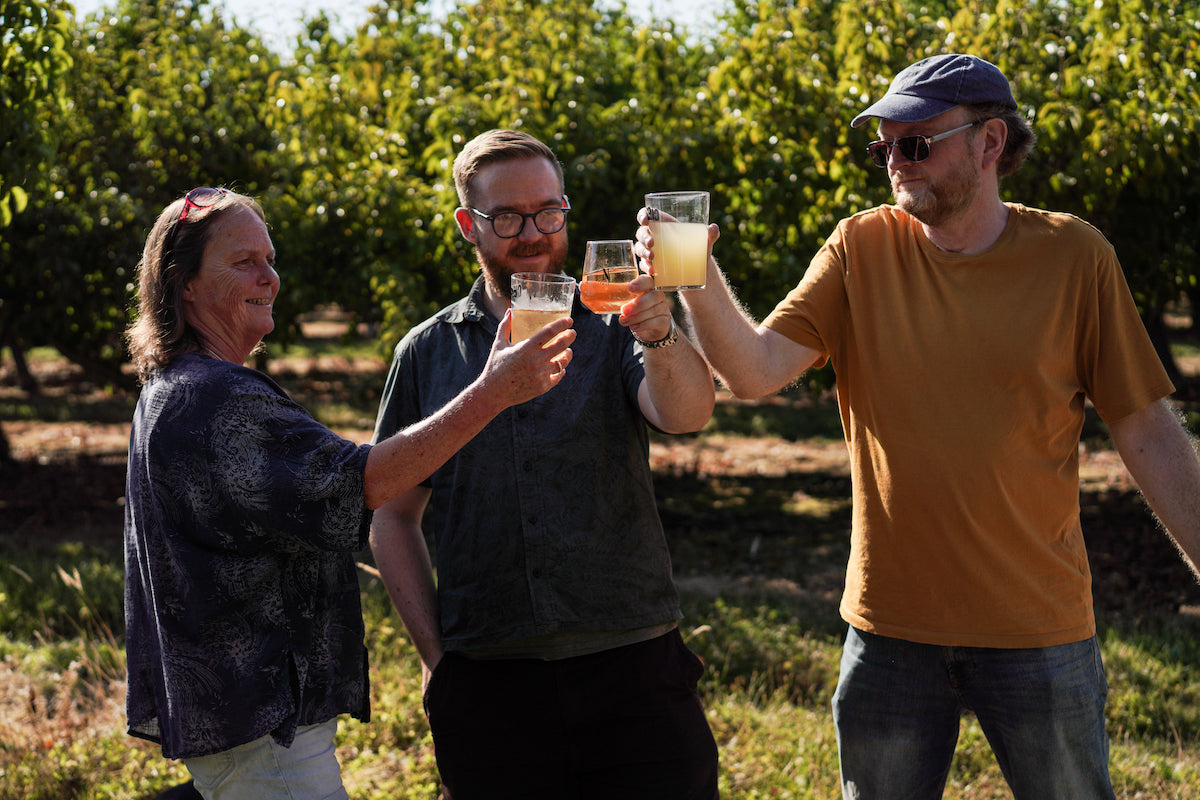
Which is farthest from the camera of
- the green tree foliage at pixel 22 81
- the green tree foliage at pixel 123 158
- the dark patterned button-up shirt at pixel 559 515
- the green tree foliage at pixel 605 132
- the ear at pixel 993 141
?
the green tree foliage at pixel 123 158

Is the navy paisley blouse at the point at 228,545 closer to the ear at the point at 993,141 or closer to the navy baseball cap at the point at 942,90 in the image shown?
the navy baseball cap at the point at 942,90

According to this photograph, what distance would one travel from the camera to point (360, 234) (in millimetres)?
9406

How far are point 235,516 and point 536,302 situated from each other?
0.78 meters

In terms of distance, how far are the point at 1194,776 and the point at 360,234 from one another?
7.31m

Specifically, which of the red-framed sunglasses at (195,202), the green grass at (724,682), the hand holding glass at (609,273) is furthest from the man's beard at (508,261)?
the green grass at (724,682)

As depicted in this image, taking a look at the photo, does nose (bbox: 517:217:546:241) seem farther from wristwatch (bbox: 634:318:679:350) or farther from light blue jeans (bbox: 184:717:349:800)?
light blue jeans (bbox: 184:717:349:800)

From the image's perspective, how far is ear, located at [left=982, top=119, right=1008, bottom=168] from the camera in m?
2.69

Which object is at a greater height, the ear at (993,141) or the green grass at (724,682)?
the ear at (993,141)

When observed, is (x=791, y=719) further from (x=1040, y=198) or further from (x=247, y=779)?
(x=1040, y=198)

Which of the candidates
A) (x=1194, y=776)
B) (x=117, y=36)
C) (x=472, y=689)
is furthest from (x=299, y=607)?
(x=117, y=36)

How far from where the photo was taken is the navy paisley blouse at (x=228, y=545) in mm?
2303

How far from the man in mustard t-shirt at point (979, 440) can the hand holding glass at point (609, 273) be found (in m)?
0.09

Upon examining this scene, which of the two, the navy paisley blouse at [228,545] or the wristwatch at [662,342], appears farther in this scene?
the wristwatch at [662,342]

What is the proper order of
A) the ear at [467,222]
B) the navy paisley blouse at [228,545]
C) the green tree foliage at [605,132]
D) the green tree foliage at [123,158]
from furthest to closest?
the green tree foliage at [123,158] < the green tree foliage at [605,132] < the ear at [467,222] < the navy paisley blouse at [228,545]
